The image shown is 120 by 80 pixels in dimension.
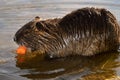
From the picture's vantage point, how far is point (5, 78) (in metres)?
5.39

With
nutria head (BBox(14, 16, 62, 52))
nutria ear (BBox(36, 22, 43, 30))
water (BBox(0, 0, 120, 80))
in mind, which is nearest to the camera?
water (BBox(0, 0, 120, 80))

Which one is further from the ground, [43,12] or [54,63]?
[43,12]

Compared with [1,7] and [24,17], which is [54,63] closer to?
[24,17]

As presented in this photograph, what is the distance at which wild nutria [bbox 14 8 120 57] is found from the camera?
6363mm

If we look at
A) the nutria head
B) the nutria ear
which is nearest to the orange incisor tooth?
the nutria head

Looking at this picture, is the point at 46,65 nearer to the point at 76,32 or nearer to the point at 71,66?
the point at 71,66

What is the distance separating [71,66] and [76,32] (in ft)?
2.19

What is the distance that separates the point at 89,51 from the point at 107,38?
39 centimetres

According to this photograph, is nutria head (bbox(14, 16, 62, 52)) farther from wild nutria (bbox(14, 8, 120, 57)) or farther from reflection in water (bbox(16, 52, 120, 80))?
reflection in water (bbox(16, 52, 120, 80))

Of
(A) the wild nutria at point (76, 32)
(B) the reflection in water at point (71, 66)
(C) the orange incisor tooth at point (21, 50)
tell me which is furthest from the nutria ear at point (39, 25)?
(B) the reflection in water at point (71, 66)

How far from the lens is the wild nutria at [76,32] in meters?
6.36

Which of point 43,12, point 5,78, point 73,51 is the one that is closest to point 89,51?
point 73,51

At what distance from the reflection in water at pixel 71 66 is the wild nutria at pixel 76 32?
191 mm

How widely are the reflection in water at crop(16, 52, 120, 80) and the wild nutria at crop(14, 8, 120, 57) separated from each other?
0.19 metres
